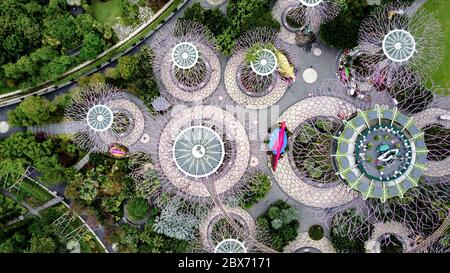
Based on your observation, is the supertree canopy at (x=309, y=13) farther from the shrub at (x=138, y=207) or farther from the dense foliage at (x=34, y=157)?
the dense foliage at (x=34, y=157)

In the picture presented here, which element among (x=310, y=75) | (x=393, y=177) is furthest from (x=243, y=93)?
(x=393, y=177)

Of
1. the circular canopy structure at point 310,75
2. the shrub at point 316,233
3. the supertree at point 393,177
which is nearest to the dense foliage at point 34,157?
the shrub at point 316,233

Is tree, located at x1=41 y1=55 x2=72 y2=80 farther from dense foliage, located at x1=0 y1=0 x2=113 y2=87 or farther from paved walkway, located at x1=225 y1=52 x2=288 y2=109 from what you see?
paved walkway, located at x1=225 y1=52 x2=288 y2=109

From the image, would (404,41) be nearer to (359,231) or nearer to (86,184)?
(359,231)

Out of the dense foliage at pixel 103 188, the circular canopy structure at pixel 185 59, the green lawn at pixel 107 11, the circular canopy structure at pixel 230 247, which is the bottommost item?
the circular canopy structure at pixel 230 247

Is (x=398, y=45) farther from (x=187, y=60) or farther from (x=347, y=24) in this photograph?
(x=187, y=60)

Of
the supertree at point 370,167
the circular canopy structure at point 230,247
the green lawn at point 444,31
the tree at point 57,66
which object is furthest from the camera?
the green lawn at point 444,31

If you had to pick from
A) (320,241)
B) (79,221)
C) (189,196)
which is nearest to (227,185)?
(189,196)
